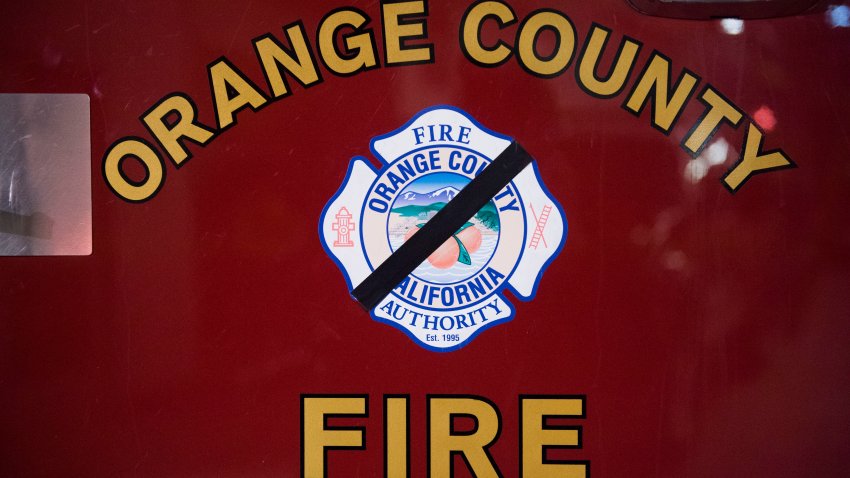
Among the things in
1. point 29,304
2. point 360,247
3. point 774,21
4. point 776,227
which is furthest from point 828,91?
point 29,304

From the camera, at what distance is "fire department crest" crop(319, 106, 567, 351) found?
1380 millimetres

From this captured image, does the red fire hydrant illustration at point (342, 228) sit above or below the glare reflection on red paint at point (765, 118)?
below

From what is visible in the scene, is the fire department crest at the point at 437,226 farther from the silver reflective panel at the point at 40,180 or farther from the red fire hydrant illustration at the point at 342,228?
the silver reflective panel at the point at 40,180

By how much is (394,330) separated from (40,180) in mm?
913

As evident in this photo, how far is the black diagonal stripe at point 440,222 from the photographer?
1.38 meters

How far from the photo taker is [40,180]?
139 cm

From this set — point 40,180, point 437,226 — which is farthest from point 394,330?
point 40,180

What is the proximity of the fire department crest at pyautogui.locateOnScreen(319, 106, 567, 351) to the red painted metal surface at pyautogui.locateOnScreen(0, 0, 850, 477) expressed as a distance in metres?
0.04

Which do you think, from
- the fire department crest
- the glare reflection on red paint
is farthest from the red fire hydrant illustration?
the glare reflection on red paint

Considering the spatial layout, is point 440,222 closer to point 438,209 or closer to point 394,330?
point 438,209

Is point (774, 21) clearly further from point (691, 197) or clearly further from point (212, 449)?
point (212, 449)

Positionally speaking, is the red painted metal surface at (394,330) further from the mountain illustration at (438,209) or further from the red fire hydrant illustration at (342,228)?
the mountain illustration at (438,209)

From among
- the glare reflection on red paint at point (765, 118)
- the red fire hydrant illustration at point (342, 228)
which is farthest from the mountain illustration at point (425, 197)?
the glare reflection on red paint at point (765, 118)

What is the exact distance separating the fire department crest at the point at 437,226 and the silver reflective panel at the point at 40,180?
59 centimetres
